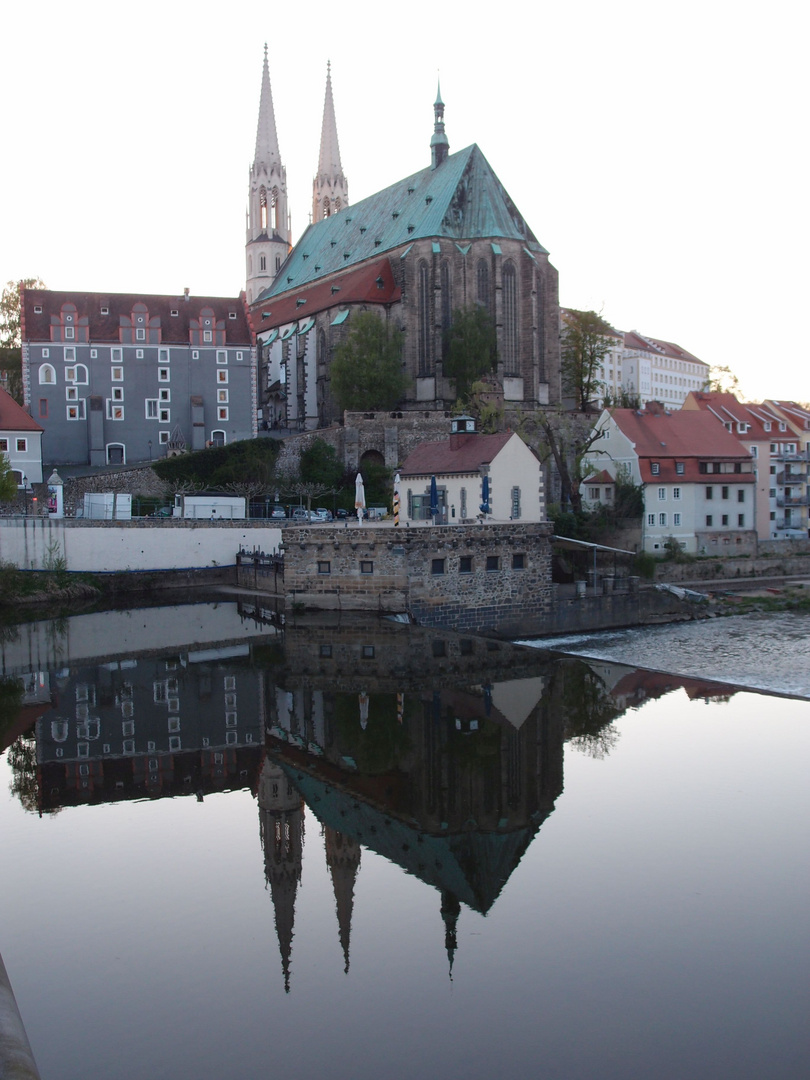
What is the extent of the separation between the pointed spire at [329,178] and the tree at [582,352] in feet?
138

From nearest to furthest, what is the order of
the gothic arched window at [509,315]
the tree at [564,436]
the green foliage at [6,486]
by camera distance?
1. the green foliage at [6,486]
2. the tree at [564,436]
3. the gothic arched window at [509,315]

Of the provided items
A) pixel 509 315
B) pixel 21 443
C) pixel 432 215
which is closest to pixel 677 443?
pixel 509 315

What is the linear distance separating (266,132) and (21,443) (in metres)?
61.5

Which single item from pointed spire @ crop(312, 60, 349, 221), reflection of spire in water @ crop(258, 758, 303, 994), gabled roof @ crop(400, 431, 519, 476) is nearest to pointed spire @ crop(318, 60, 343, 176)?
pointed spire @ crop(312, 60, 349, 221)

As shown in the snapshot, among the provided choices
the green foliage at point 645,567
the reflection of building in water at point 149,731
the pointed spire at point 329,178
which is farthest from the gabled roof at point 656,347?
the reflection of building in water at point 149,731

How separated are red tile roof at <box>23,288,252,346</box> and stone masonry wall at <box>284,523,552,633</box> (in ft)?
123

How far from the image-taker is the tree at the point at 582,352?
77875mm

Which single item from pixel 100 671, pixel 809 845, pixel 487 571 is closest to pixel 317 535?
pixel 487 571

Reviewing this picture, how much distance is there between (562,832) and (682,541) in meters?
40.4

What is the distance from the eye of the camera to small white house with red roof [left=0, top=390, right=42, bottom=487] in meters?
60.8

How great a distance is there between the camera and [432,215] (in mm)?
75625

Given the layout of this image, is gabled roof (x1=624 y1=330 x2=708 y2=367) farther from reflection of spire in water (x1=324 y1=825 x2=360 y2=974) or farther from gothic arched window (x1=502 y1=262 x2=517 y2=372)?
reflection of spire in water (x1=324 y1=825 x2=360 y2=974)

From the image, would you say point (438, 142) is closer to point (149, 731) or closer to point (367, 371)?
point (367, 371)

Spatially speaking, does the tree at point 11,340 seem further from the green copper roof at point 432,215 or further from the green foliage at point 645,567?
the green foliage at point 645,567
